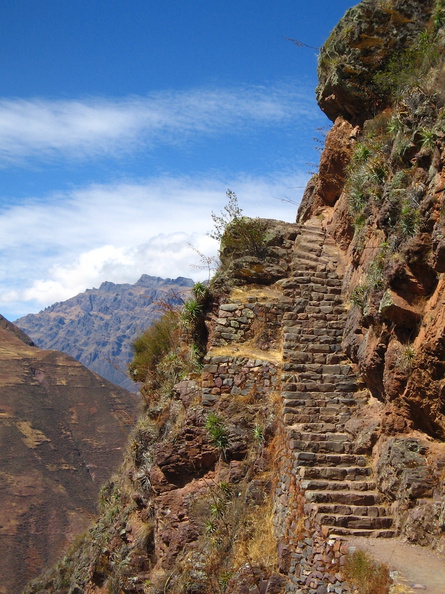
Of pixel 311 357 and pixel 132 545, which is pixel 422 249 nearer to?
pixel 311 357

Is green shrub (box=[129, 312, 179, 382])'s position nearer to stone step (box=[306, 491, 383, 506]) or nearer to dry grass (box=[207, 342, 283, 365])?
dry grass (box=[207, 342, 283, 365])

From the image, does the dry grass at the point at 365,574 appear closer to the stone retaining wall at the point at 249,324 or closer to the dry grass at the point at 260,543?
the dry grass at the point at 260,543

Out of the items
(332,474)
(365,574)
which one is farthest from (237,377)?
(365,574)

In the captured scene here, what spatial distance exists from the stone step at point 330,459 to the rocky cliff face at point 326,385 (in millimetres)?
23

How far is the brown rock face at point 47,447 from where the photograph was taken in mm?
46562

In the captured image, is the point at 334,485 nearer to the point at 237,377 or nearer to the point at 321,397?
the point at 321,397

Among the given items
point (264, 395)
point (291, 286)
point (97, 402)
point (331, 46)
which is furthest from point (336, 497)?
point (97, 402)

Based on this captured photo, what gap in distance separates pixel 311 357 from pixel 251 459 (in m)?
Result: 2.28

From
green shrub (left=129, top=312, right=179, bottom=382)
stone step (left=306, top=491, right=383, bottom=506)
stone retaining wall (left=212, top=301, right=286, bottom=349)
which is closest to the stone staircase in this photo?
stone step (left=306, top=491, right=383, bottom=506)

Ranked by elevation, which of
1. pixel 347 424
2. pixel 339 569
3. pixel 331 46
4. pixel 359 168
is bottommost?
pixel 339 569

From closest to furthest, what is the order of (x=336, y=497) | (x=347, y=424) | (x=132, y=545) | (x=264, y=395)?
(x=336, y=497) < (x=347, y=424) < (x=264, y=395) < (x=132, y=545)

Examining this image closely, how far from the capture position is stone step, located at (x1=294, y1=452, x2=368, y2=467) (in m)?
9.03

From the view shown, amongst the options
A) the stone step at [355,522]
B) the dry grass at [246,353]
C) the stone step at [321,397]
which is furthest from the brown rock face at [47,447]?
the stone step at [355,522]

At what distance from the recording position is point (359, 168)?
11.6 meters
